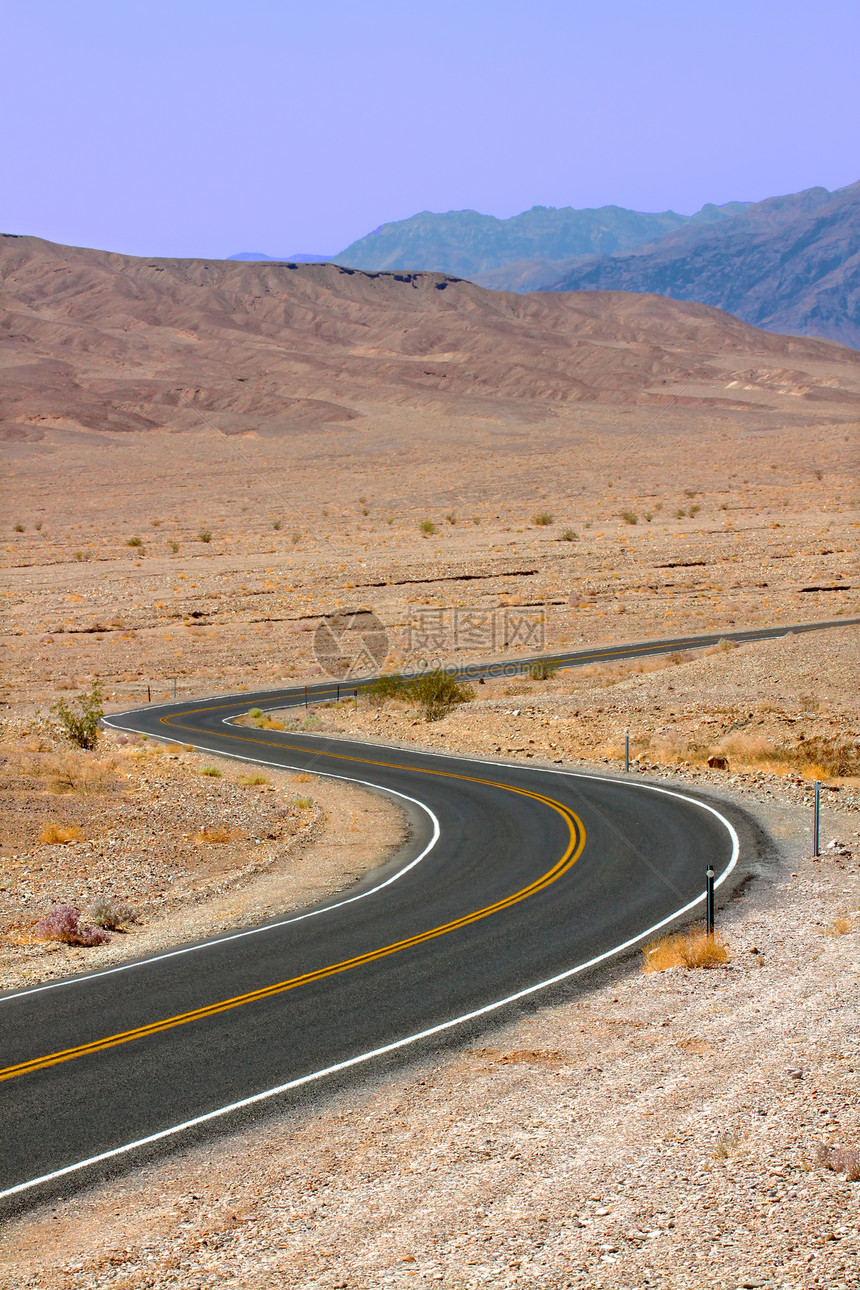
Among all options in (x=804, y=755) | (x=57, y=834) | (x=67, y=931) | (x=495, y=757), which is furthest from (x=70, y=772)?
(x=804, y=755)

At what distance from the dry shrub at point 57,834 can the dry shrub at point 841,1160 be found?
15646 mm

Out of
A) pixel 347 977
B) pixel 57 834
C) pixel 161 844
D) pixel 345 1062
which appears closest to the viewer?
pixel 345 1062

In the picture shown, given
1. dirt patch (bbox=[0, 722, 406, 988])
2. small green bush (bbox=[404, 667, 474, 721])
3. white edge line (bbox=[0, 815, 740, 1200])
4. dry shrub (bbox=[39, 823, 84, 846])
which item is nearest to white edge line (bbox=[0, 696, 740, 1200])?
white edge line (bbox=[0, 815, 740, 1200])

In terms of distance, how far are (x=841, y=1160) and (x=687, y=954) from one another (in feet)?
17.3

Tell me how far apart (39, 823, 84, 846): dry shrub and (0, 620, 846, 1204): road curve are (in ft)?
19.1

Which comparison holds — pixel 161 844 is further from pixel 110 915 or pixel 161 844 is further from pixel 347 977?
pixel 347 977

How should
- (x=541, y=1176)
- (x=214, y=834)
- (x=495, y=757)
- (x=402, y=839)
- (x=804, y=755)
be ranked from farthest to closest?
1. (x=495, y=757)
2. (x=804, y=755)
3. (x=214, y=834)
4. (x=402, y=839)
5. (x=541, y=1176)

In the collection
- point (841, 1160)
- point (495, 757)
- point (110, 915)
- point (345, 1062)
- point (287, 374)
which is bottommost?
point (495, 757)

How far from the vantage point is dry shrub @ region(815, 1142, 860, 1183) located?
791cm

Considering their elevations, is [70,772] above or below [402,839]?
above

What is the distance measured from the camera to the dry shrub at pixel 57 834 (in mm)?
20734

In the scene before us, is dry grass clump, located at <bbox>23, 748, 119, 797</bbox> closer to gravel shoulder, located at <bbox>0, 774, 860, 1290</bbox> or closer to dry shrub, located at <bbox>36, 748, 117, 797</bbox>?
dry shrub, located at <bbox>36, 748, 117, 797</bbox>

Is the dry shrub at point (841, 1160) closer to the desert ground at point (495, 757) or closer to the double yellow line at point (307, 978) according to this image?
the desert ground at point (495, 757)

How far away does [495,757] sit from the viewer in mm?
31062
